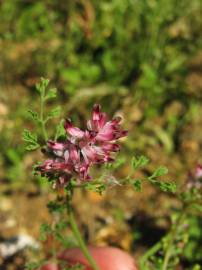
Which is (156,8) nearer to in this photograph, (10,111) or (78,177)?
(10,111)

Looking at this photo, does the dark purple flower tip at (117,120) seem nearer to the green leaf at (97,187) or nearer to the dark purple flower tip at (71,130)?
the dark purple flower tip at (71,130)

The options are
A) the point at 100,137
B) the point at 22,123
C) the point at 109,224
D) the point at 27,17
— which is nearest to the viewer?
the point at 100,137

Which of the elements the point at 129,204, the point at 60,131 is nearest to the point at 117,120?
the point at 60,131

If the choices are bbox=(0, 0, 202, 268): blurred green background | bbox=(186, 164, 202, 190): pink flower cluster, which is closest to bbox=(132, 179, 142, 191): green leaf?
bbox=(186, 164, 202, 190): pink flower cluster

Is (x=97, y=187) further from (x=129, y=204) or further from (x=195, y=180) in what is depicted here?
(x=129, y=204)

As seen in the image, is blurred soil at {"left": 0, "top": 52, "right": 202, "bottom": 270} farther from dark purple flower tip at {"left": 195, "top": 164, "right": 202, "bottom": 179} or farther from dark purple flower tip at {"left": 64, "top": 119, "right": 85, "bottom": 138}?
dark purple flower tip at {"left": 64, "top": 119, "right": 85, "bottom": 138}

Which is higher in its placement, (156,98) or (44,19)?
(44,19)

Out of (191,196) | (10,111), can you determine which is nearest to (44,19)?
(10,111)
